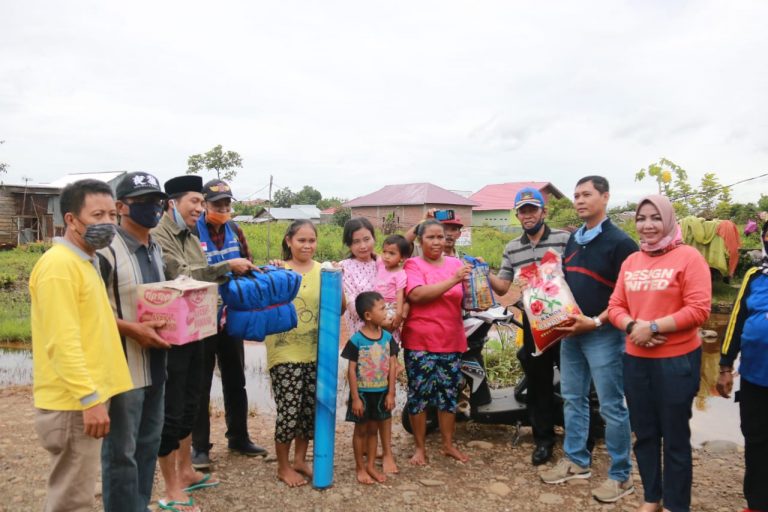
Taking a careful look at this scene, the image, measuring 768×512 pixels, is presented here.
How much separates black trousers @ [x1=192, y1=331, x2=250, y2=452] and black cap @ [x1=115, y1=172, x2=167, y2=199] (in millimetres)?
1389

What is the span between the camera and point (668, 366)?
9.62 ft

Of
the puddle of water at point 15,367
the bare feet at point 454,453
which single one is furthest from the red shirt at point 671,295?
the puddle of water at point 15,367

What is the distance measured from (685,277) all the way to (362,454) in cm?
237

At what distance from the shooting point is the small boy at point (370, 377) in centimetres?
364

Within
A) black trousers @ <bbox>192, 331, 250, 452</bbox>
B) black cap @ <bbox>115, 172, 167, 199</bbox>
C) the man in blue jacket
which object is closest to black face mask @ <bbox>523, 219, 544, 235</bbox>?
the man in blue jacket

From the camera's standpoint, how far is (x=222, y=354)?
3975 mm

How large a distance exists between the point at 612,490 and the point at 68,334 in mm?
3252

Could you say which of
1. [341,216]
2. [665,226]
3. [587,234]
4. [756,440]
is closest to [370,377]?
[587,234]

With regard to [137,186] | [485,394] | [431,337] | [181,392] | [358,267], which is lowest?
[485,394]

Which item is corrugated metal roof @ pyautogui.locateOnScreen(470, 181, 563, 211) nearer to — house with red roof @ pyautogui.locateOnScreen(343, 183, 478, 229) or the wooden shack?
house with red roof @ pyautogui.locateOnScreen(343, 183, 478, 229)

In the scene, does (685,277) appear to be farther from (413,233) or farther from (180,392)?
(180,392)

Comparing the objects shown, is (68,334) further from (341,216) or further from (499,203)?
(499,203)

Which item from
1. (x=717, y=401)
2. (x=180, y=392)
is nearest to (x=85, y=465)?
(x=180, y=392)

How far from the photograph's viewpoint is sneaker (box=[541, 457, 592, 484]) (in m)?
3.70
